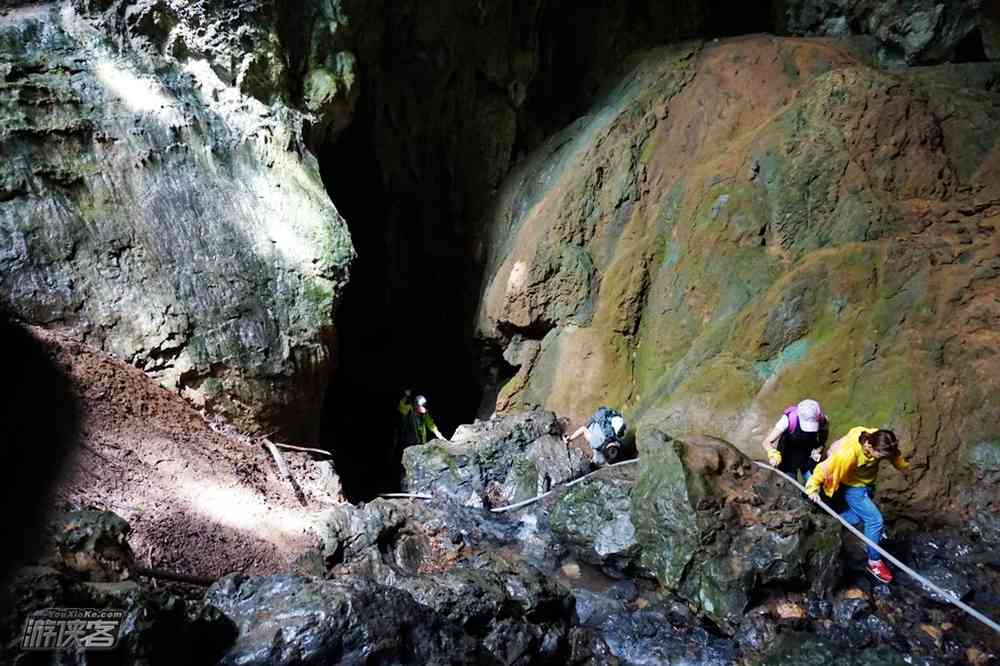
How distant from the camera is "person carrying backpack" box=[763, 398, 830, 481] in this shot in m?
6.55

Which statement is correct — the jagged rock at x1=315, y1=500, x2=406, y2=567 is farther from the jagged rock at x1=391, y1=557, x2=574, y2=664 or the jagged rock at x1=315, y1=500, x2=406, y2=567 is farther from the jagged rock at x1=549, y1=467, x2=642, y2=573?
the jagged rock at x1=549, y1=467, x2=642, y2=573

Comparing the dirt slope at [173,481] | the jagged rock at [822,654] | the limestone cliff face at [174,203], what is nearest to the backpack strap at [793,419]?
the jagged rock at [822,654]

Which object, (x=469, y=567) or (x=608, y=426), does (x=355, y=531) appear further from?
(x=608, y=426)

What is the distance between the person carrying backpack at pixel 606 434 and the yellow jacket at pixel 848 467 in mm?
3059

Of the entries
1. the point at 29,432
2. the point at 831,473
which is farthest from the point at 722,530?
the point at 29,432

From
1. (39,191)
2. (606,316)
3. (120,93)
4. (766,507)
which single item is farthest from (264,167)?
(766,507)

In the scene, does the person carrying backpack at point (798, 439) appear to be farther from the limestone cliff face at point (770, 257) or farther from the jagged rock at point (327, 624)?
the jagged rock at point (327, 624)

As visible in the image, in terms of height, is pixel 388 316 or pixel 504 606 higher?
pixel 504 606

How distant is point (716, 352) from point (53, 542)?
7.86 meters

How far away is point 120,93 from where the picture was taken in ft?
29.4

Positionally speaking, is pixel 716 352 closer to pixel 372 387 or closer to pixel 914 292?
pixel 914 292

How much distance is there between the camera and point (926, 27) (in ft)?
34.5

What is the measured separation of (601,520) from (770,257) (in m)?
4.75

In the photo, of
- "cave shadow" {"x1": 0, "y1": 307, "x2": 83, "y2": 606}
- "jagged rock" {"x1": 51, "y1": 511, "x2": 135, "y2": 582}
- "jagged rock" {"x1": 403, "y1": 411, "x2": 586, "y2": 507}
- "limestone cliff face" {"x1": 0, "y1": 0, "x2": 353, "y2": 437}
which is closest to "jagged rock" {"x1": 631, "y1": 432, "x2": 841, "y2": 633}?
"jagged rock" {"x1": 403, "y1": 411, "x2": 586, "y2": 507}
